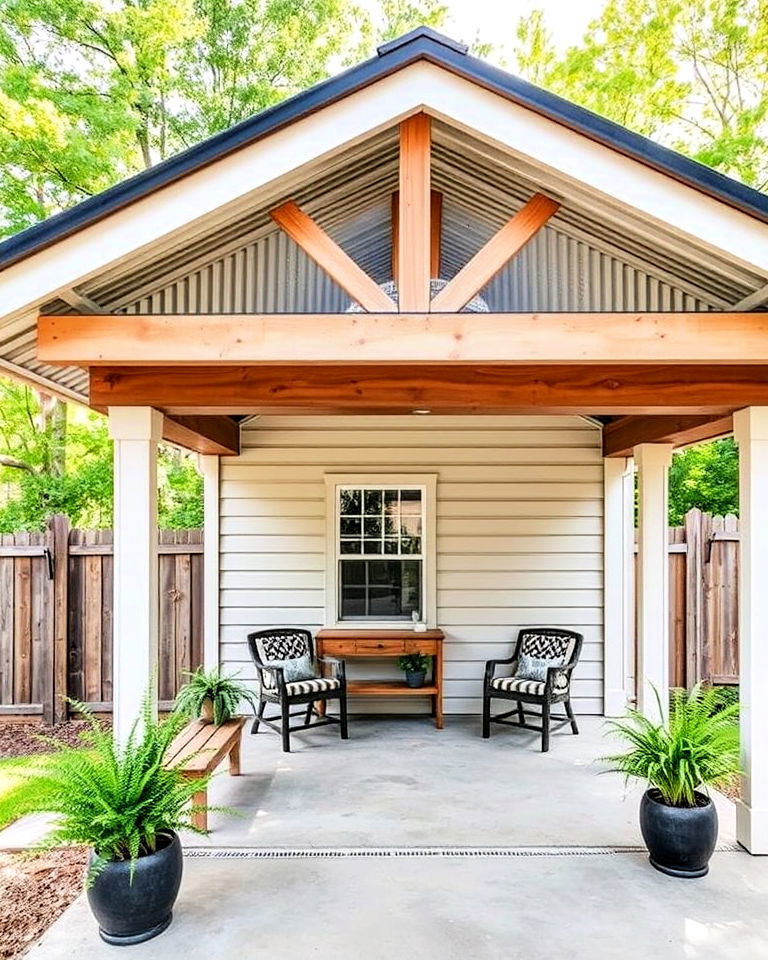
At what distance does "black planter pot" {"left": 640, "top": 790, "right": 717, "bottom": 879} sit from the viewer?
3.29m

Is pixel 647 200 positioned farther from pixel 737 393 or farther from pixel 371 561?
pixel 371 561

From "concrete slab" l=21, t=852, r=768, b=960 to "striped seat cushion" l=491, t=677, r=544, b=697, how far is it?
1.86 m

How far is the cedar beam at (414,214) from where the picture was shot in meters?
2.99

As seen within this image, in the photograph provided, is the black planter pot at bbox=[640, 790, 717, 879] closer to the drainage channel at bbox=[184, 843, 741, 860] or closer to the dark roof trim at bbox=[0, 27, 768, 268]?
the drainage channel at bbox=[184, 843, 741, 860]

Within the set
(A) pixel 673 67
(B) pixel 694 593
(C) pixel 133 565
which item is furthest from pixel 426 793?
(A) pixel 673 67

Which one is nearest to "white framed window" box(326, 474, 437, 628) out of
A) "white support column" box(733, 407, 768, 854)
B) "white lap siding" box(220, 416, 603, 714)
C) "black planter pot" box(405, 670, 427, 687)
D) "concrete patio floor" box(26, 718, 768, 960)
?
"white lap siding" box(220, 416, 603, 714)

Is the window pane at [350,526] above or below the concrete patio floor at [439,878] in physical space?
above

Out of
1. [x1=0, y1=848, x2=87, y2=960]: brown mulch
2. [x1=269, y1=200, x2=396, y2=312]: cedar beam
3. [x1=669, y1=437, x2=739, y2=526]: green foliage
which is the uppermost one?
[x1=269, y1=200, x2=396, y2=312]: cedar beam

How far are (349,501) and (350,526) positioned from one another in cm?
23

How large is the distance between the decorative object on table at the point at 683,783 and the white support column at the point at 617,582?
2795mm

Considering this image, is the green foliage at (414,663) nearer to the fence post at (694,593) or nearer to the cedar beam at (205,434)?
the cedar beam at (205,434)

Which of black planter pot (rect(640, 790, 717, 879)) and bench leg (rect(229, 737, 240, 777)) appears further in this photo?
bench leg (rect(229, 737, 240, 777))

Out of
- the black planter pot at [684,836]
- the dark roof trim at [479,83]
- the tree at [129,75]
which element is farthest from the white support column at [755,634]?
the tree at [129,75]

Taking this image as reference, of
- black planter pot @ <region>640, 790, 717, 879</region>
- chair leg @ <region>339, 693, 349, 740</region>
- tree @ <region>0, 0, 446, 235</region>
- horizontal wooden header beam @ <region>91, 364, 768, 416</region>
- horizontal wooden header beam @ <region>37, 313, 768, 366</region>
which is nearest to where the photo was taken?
horizontal wooden header beam @ <region>37, 313, 768, 366</region>
